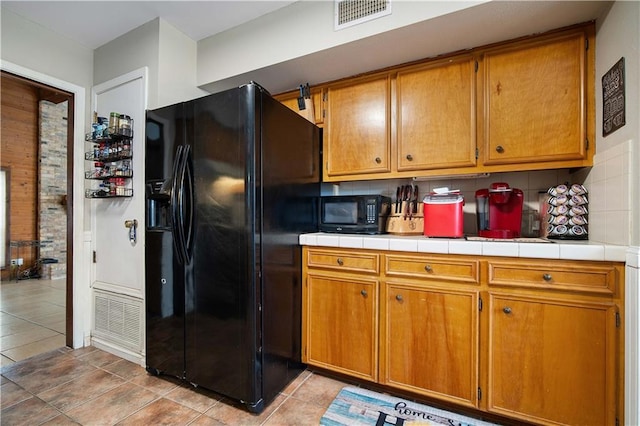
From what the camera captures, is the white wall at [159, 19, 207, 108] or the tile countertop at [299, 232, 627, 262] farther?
the white wall at [159, 19, 207, 108]

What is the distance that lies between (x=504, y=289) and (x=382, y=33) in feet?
5.33

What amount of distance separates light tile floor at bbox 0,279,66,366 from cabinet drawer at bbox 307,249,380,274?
2.44 metres

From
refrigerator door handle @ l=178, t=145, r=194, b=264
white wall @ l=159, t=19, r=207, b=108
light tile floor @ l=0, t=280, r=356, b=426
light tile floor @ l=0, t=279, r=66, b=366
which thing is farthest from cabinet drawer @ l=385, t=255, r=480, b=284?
light tile floor @ l=0, t=279, r=66, b=366

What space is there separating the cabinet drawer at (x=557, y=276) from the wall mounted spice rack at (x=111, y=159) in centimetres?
259

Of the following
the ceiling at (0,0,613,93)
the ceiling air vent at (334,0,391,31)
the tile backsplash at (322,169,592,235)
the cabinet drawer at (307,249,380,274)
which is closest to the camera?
the ceiling at (0,0,613,93)

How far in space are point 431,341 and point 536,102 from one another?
1562 mm

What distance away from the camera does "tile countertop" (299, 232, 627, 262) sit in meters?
1.27

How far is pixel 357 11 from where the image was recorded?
1.73 meters

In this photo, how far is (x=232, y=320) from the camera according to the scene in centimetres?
162

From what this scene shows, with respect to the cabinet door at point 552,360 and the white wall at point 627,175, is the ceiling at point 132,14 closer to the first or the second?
the white wall at point 627,175

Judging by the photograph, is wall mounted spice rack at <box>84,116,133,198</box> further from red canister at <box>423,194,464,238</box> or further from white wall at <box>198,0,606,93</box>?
red canister at <box>423,194,464,238</box>

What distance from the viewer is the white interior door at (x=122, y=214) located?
7.05 ft

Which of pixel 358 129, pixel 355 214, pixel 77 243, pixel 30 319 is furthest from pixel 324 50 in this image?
pixel 30 319

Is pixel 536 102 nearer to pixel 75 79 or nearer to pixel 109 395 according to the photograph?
pixel 109 395
